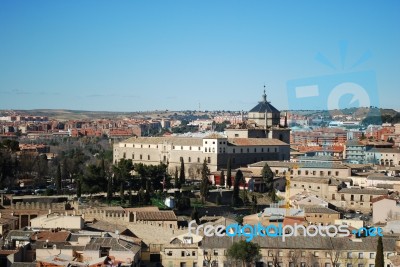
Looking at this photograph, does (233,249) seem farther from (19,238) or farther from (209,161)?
(209,161)

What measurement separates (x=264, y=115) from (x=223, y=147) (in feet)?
21.5

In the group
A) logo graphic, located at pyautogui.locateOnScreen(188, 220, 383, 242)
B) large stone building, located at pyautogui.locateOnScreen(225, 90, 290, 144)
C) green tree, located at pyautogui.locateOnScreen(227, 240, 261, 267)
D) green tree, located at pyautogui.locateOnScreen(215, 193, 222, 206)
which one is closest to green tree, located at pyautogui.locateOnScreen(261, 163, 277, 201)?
green tree, located at pyautogui.locateOnScreen(215, 193, 222, 206)

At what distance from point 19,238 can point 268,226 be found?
5947mm

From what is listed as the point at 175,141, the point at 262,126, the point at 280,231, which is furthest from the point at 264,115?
the point at 280,231

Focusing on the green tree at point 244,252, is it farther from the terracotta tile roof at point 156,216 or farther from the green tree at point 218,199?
the green tree at point 218,199

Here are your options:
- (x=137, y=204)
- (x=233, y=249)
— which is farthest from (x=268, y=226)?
(x=137, y=204)

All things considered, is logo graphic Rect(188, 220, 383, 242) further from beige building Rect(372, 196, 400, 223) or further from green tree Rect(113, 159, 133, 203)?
green tree Rect(113, 159, 133, 203)

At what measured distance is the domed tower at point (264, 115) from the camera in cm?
4088

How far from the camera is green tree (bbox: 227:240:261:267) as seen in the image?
17734 millimetres

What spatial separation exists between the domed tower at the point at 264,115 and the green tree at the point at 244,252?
2277 centimetres

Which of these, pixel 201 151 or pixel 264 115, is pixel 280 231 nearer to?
pixel 201 151

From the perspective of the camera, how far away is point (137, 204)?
26375 mm

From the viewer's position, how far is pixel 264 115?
41.1 metres

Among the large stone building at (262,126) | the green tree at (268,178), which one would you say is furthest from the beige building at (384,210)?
the large stone building at (262,126)
